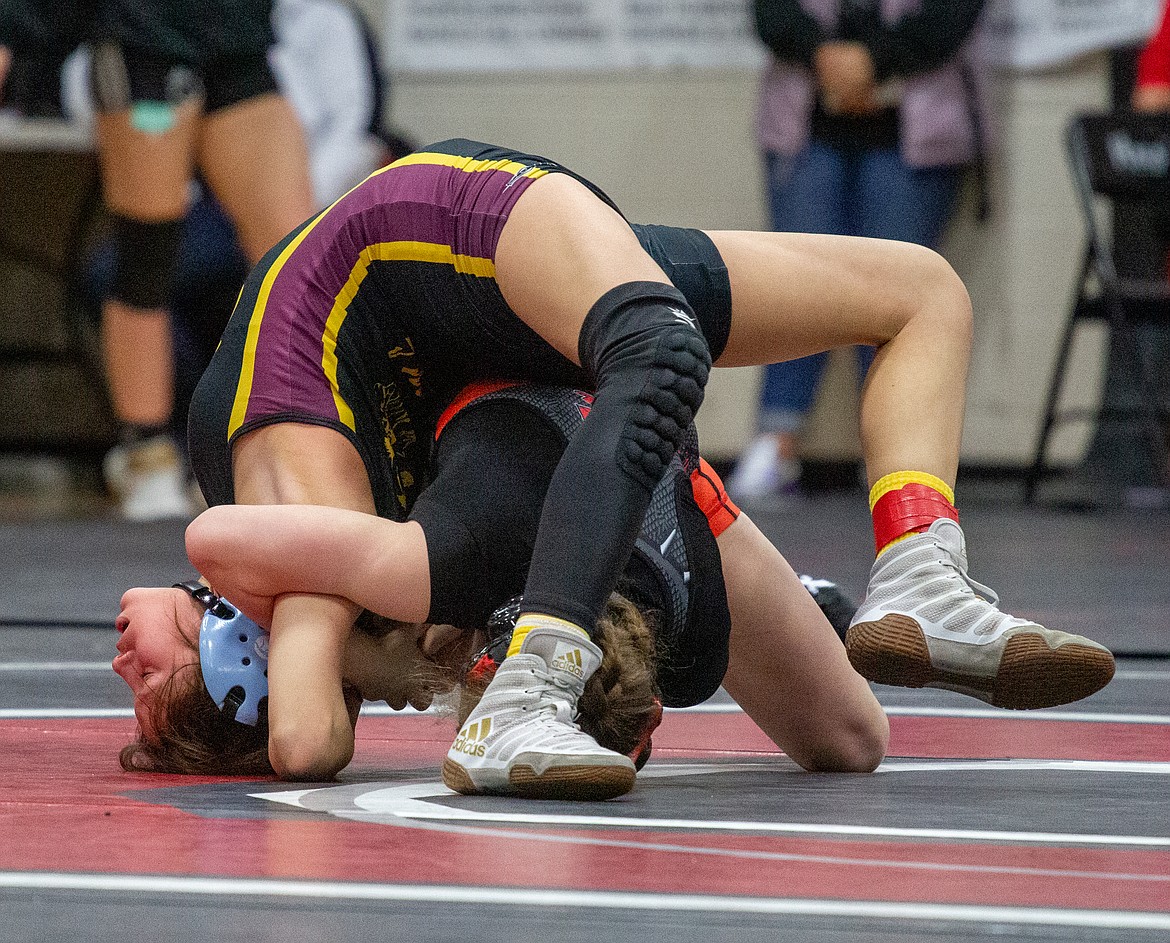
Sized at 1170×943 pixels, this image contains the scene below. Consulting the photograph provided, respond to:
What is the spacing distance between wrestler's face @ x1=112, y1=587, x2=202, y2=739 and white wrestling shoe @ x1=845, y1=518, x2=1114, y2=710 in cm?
70

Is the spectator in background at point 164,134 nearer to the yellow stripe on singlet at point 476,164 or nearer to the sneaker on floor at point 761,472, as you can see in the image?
the sneaker on floor at point 761,472

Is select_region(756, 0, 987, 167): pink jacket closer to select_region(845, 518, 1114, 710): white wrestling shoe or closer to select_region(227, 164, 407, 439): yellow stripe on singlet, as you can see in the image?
select_region(227, 164, 407, 439): yellow stripe on singlet

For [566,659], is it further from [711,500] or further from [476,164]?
[476,164]

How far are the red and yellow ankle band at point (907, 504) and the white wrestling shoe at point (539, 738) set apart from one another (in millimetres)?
442

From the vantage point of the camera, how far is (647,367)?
1961 mm

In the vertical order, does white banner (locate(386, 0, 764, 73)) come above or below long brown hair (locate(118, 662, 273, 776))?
below

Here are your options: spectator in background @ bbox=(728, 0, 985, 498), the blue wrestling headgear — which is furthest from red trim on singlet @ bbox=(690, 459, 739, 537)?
spectator in background @ bbox=(728, 0, 985, 498)

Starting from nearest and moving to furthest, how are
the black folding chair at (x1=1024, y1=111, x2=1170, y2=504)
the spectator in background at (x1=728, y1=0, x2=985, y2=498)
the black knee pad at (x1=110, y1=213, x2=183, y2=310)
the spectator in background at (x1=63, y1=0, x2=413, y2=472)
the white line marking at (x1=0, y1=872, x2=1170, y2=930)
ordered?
1. the white line marking at (x1=0, y1=872, x2=1170, y2=930)
2. the black knee pad at (x1=110, y1=213, x2=183, y2=310)
3. the black folding chair at (x1=1024, y1=111, x2=1170, y2=504)
4. the spectator in background at (x1=728, y1=0, x2=985, y2=498)
5. the spectator in background at (x1=63, y1=0, x2=413, y2=472)

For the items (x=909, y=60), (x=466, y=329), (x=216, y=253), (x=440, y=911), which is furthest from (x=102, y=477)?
(x=440, y=911)

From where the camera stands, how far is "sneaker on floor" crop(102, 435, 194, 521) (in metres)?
5.58

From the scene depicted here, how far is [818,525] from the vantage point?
5.68 meters

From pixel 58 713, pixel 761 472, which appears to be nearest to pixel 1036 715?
pixel 58 713

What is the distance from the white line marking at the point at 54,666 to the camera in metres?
3.06

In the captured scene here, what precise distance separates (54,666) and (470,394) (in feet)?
3.60
